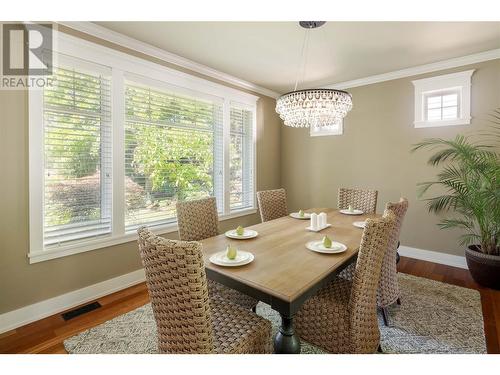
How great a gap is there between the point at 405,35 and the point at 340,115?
1182 millimetres

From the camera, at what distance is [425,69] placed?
3424 mm

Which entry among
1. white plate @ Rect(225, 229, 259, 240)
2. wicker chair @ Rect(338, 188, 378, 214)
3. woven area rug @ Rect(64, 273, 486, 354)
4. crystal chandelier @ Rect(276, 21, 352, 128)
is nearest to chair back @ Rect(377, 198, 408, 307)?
woven area rug @ Rect(64, 273, 486, 354)

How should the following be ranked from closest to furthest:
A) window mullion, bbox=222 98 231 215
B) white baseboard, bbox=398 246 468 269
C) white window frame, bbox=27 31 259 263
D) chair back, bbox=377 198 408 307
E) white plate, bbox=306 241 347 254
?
white plate, bbox=306 241 347 254 < chair back, bbox=377 198 408 307 < white window frame, bbox=27 31 259 263 < white baseboard, bbox=398 246 468 269 < window mullion, bbox=222 98 231 215

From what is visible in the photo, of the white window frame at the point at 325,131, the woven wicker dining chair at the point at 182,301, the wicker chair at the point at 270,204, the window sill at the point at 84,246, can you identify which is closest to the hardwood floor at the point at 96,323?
the window sill at the point at 84,246

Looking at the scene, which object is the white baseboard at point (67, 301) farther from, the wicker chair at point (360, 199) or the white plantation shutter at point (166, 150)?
the wicker chair at point (360, 199)

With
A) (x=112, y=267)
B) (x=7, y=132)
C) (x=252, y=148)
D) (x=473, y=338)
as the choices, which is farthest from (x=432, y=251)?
(x=7, y=132)

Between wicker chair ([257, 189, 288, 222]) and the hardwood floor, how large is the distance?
1490 millimetres

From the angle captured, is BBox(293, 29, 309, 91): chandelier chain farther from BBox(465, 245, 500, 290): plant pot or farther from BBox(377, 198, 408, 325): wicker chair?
BBox(465, 245, 500, 290): plant pot

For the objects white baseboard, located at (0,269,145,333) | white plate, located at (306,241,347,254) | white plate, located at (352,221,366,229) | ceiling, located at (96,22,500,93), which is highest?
ceiling, located at (96,22,500,93)

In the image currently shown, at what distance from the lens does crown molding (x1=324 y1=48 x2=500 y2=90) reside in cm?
306

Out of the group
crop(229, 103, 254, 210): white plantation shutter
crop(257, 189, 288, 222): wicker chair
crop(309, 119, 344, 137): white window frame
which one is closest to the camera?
crop(257, 189, 288, 222): wicker chair

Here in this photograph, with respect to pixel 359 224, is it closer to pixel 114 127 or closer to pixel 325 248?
pixel 325 248

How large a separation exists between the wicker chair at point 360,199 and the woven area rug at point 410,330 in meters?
1.01

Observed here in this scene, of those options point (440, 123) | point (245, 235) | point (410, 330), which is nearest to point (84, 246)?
point (245, 235)
